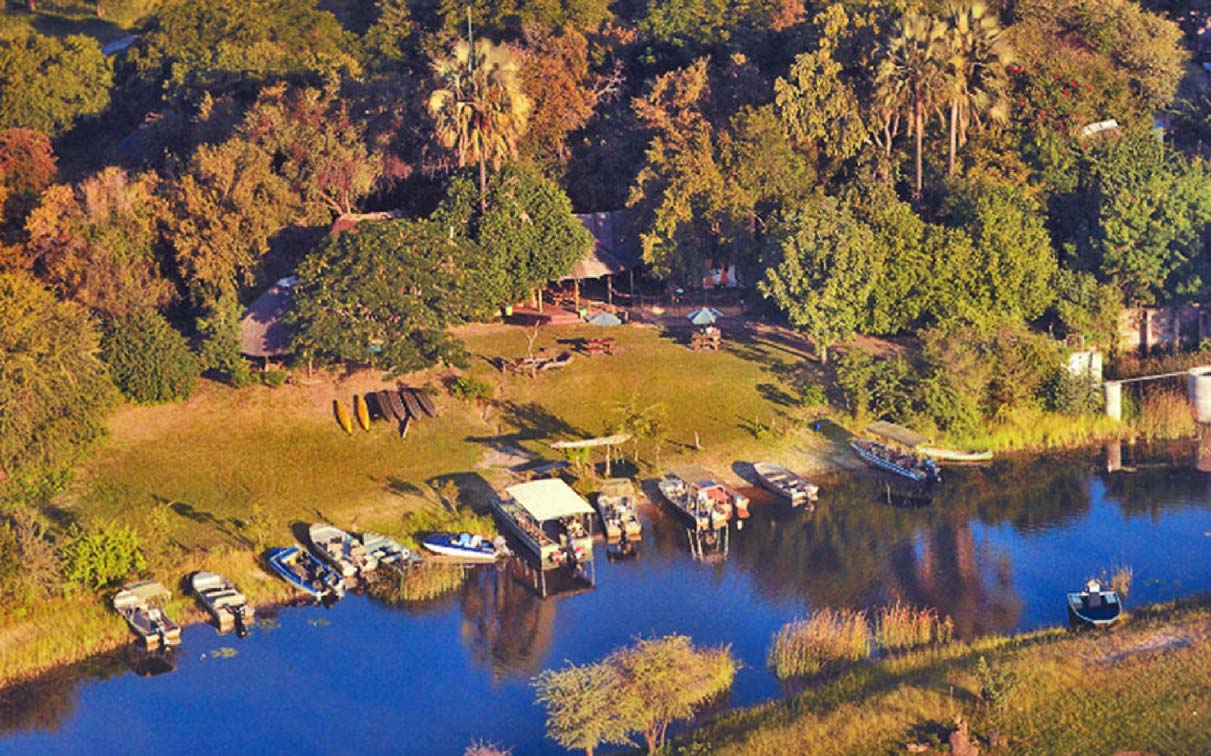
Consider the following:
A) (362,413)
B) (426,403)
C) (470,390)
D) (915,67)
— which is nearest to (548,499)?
(426,403)

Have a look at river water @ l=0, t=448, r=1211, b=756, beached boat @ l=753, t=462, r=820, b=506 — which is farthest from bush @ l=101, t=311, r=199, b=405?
beached boat @ l=753, t=462, r=820, b=506

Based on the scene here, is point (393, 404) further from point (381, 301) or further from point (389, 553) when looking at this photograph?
point (389, 553)

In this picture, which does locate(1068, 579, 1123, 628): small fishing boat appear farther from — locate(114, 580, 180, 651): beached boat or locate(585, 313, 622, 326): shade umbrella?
locate(114, 580, 180, 651): beached boat

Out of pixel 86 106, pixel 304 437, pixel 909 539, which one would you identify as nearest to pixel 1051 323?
pixel 909 539

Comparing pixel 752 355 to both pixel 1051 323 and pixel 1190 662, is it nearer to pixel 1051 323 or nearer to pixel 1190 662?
pixel 1051 323

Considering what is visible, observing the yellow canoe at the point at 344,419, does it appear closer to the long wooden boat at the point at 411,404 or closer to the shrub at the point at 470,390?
the long wooden boat at the point at 411,404
